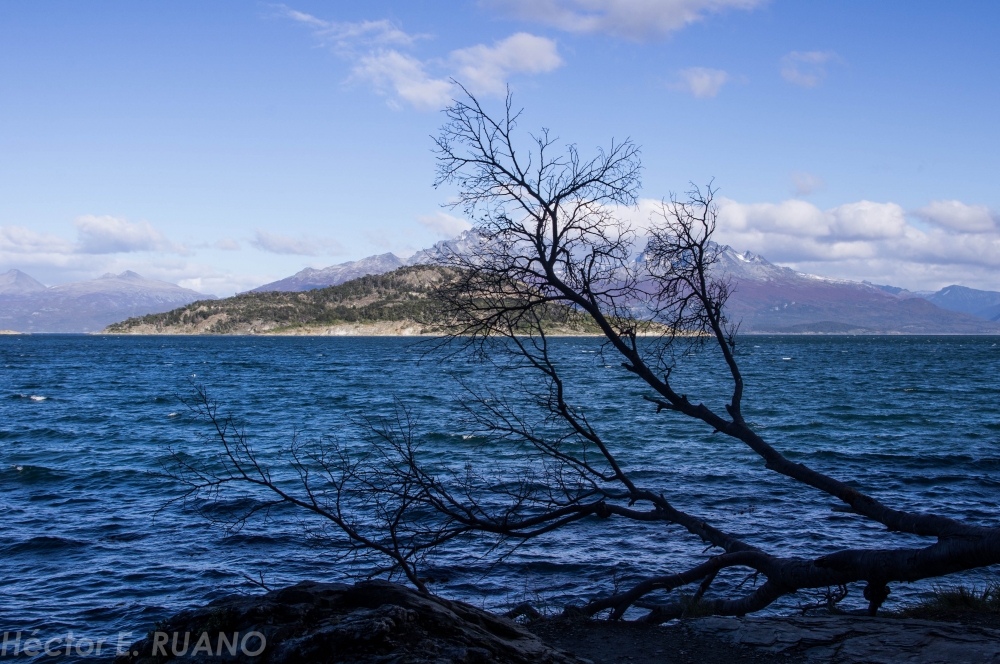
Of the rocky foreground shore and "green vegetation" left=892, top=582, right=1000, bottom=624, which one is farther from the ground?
the rocky foreground shore

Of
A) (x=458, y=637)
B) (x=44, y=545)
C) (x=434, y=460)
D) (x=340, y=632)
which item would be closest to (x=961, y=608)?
(x=458, y=637)

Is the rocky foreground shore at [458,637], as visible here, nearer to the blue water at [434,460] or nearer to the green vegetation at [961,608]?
the green vegetation at [961,608]

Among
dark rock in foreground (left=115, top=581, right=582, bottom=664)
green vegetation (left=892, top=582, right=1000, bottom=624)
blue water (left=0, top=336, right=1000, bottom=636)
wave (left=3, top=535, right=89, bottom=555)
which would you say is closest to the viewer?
dark rock in foreground (left=115, top=581, right=582, bottom=664)

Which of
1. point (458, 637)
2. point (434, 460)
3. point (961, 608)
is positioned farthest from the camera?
point (434, 460)

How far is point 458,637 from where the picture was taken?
6.17 m

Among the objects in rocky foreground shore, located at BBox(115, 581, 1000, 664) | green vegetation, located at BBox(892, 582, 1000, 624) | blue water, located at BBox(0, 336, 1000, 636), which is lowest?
blue water, located at BBox(0, 336, 1000, 636)

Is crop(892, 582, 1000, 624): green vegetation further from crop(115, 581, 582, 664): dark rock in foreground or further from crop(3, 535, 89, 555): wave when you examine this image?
crop(3, 535, 89, 555): wave

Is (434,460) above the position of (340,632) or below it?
below

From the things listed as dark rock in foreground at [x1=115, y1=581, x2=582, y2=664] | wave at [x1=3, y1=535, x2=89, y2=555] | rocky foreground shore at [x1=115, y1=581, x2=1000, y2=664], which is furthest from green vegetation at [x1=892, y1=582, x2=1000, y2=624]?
wave at [x1=3, y1=535, x2=89, y2=555]

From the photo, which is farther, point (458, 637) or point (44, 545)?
point (44, 545)

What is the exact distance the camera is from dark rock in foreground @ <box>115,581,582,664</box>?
5.78 m

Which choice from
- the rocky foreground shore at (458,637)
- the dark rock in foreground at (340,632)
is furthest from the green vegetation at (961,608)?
the dark rock in foreground at (340,632)

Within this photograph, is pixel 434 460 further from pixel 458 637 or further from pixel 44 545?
pixel 458 637

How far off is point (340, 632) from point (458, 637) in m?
0.98
